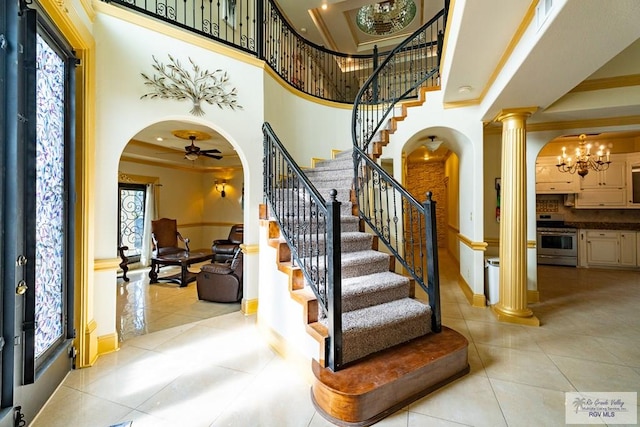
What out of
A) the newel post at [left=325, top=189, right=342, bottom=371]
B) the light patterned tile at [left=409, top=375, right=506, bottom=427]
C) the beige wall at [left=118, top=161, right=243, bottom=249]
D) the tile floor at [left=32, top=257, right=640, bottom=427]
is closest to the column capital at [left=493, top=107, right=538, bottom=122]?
the tile floor at [left=32, top=257, right=640, bottom=427]

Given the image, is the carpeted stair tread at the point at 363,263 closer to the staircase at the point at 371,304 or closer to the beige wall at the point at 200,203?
the staircase at the point at 371,304

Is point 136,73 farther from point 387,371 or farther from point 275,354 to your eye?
point 387,371

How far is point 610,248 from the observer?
18.5ft

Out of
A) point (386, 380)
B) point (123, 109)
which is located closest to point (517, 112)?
point (386, 380)

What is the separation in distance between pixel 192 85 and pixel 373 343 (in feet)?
10.6

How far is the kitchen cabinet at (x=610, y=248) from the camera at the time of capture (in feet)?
18.0

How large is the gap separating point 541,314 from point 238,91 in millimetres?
4702

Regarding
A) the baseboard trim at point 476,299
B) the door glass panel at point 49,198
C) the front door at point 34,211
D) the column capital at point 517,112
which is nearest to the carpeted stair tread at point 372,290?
the baseboard trim at point 476,299

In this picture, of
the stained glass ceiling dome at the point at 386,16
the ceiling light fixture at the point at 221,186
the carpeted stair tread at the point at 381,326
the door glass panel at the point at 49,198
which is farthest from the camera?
the ceiling light fixture at the point at 221,186

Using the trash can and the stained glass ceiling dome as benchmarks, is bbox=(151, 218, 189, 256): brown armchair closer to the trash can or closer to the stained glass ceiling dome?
the trash can

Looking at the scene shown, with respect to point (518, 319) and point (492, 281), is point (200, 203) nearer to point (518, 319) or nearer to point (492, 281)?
point (492, 281)

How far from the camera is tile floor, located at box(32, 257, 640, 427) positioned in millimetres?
1741

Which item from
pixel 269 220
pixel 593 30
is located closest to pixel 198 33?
pixel 269 220

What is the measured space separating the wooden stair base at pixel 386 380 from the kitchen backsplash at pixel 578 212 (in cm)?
603
